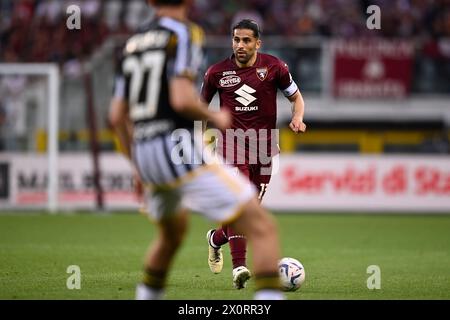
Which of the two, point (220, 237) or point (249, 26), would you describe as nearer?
point (249, 26)

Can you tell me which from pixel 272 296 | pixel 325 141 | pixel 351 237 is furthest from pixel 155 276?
pixel 325 141

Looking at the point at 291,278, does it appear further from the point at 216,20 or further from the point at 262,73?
the point at 216,20

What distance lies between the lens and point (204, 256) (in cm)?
1318

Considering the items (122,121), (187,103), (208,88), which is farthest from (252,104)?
(187,103)

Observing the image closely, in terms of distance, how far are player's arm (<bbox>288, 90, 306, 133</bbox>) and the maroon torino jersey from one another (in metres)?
0.10

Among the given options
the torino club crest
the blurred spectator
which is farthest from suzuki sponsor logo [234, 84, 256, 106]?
the blurred spectator

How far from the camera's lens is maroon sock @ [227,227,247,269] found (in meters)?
9.91

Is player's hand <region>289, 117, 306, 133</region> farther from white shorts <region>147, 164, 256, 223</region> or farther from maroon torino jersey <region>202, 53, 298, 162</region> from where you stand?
white shorts <region>147, 164, 256, 223</region>

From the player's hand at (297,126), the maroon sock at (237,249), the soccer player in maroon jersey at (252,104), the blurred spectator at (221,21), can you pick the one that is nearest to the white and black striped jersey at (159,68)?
the player's hand at (297,126)

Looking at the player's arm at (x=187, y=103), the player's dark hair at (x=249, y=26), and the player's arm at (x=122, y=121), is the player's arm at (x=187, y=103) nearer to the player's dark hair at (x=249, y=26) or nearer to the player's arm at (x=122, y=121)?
the player's arm at (x=122, y=121)

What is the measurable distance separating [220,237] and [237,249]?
1.85ft

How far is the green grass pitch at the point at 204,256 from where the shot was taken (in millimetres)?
9289

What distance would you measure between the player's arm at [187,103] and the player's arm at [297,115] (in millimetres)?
2930
